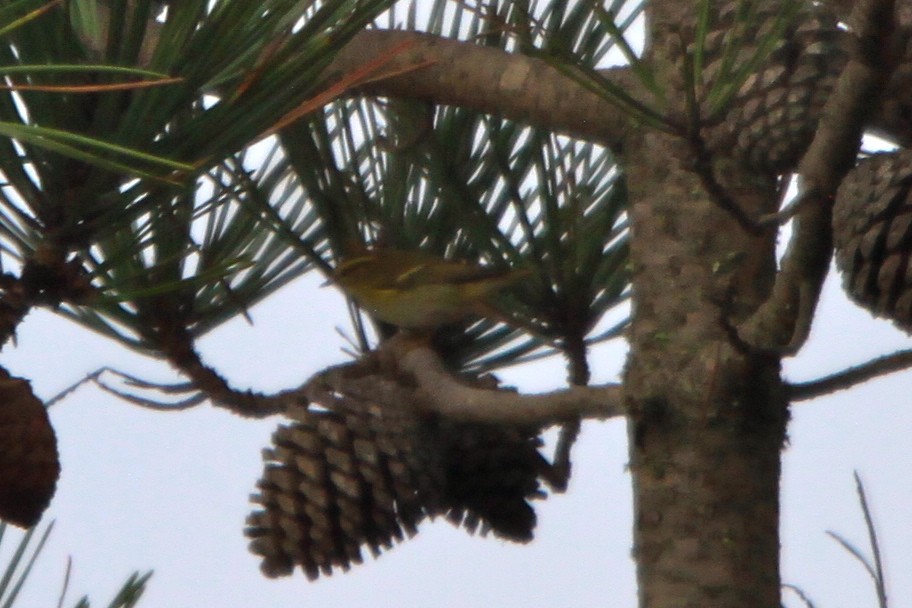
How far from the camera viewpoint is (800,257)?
0.43m

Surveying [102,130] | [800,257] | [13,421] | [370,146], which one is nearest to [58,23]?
[102,130]

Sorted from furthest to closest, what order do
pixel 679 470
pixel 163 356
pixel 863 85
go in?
pixel 163 356 → pixel 679 470 → pixel 863 85

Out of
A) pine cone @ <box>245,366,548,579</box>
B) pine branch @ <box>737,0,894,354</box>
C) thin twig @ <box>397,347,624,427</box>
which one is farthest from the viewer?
pine cone @ <box>245,366,548,579</box>

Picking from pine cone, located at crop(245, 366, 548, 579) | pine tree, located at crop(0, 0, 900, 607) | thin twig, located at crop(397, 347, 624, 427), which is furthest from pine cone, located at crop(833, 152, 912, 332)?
pine cone, located at crop(245, 366, 548, 579)

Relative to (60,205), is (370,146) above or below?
above

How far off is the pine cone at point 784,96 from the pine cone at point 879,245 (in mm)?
59

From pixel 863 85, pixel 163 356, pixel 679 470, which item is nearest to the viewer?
pixel 863 85

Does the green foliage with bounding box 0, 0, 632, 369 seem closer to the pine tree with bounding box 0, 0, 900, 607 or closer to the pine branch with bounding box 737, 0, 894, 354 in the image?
the pine tree with bounding box 0, 0, 900, 607

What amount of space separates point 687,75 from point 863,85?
0.19 ft

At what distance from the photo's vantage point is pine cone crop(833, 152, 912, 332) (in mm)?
451

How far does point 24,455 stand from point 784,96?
1.08ft

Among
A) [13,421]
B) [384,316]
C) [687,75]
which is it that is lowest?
[13,421]

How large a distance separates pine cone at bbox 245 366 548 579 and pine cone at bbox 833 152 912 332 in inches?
10.9

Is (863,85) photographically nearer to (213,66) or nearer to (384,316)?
(213,66)
